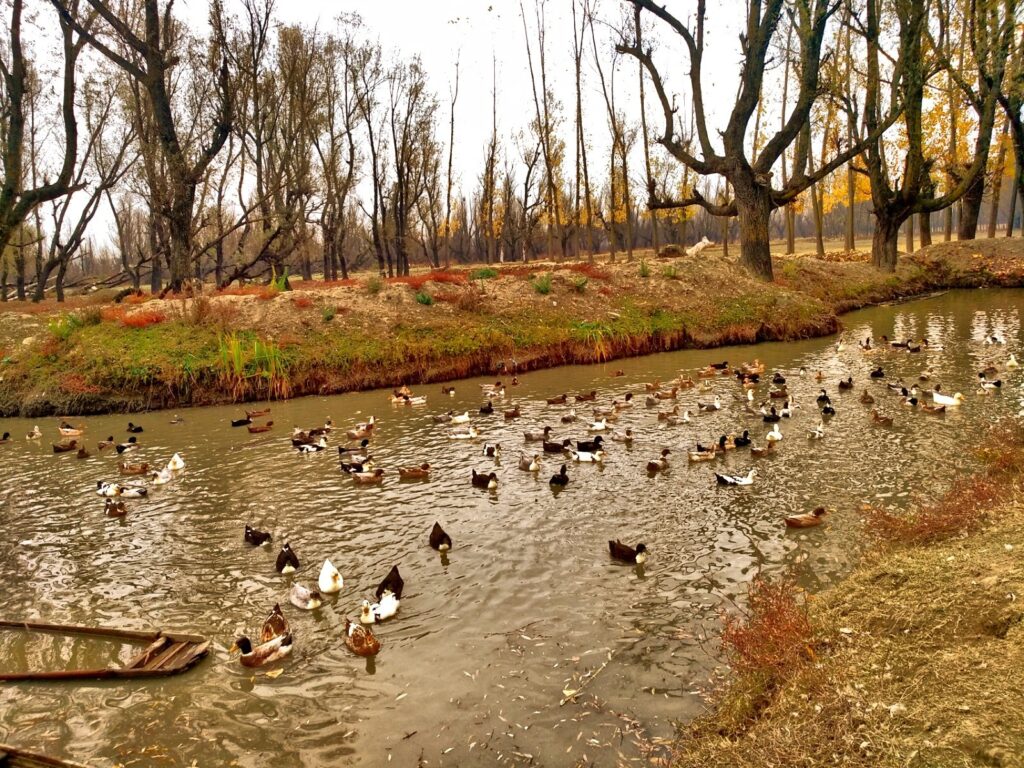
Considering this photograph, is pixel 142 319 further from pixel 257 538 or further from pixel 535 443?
pixel 257 538

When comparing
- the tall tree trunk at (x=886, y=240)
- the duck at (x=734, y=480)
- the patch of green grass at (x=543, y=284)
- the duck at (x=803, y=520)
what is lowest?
the duck at (x=803, y=520)

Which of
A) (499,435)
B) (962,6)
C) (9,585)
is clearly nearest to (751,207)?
(962,6)

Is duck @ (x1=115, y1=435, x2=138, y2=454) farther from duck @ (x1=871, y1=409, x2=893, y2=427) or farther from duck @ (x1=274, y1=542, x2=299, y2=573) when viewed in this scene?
duck @ (x1=871, y1=409, x2=893, y2=427)

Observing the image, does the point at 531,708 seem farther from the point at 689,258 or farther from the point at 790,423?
the point at 689,258

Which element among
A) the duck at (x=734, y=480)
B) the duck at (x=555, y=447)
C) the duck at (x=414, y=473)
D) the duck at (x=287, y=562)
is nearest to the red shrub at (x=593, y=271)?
the duck at (x=555, y=447)

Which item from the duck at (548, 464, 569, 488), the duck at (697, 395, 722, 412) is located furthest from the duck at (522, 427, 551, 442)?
the duck at (697, 395, 722, 412)

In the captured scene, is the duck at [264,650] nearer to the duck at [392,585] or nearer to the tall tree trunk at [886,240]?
the duck at [392,585]

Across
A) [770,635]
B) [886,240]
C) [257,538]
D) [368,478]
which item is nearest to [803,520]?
[770,635]

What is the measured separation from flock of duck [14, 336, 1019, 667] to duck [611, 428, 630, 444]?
Result: 20mm

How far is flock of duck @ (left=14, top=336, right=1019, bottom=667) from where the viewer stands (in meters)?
6.36

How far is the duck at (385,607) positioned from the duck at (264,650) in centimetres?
84

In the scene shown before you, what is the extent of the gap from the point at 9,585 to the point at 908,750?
30.1 feet

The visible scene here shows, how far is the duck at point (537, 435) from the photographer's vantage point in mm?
12253

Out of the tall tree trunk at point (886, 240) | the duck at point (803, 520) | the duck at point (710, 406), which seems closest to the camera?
the duck at point (803, 520)
